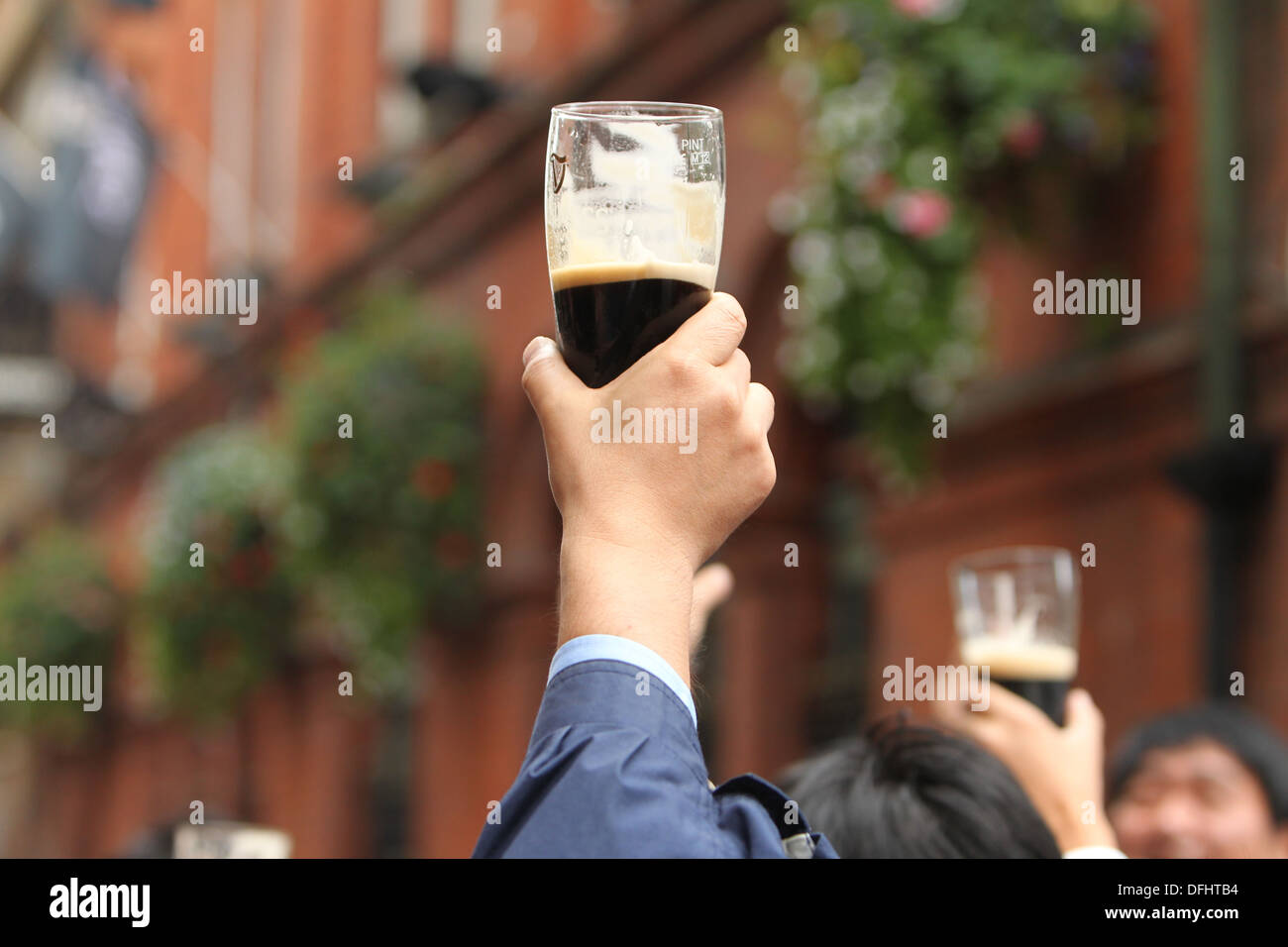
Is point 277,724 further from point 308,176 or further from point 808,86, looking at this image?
point 808,86

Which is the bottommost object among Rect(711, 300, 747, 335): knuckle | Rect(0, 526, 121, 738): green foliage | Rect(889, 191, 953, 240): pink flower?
Rect(0, 526, 121, 738): green foliage

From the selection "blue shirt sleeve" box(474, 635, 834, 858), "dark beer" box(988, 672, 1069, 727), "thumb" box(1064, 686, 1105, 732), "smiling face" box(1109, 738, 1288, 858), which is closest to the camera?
"blue shirt sleeve" box(474, 635, 834, 858)

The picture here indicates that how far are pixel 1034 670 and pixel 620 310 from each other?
1386 mm

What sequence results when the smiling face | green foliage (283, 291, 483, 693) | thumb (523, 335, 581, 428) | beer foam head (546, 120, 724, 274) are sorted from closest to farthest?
thumb (523, 335, 581, 428) < beer foam head (546, 120, 724, 274) < the smiling face < green foliage (283, 291, 483, 693)

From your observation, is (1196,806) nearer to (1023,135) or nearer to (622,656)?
(622,656)

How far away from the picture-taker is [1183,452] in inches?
228

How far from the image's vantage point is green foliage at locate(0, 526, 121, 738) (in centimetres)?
1659

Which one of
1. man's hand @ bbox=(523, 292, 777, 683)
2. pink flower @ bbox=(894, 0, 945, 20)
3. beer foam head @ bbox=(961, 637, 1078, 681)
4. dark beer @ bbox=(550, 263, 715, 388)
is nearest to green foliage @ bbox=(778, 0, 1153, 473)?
pink flower @ bbox=(894, 0, 945, 20)

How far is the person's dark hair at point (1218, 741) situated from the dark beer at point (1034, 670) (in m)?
0.73

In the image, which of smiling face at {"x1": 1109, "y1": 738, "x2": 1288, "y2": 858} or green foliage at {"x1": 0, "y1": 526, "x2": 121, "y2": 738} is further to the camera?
green foliage at {"x1": 0, "y1": 526, "x2": 121, "y2": 738}

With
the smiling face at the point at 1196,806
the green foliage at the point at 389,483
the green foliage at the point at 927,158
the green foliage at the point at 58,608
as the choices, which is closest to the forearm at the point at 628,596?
the smiling face at the point at 1196,806

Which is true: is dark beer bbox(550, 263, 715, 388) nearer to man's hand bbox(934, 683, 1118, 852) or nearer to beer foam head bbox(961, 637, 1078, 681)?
man's hand bbox(934, 683, 1118, 852)

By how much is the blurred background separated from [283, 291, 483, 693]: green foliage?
3cm

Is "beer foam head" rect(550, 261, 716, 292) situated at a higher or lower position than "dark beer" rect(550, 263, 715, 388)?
higher
